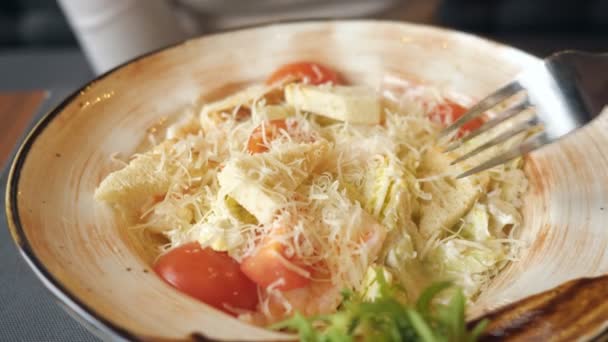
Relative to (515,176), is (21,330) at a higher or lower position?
lower

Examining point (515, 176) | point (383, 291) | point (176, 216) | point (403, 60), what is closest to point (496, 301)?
point (383, 291)

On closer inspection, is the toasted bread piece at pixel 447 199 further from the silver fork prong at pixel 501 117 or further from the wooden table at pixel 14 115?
the wooden table at pixel 14 115

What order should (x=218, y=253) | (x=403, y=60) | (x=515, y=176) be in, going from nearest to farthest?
(x=218, y=253) < (x=515, y=176) < (x=403, y=60)

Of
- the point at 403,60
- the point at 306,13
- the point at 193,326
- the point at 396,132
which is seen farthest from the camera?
the point at 306,13

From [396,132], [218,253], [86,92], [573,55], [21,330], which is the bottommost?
[21,330]

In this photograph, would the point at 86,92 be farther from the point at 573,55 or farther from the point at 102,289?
the point at 573,55

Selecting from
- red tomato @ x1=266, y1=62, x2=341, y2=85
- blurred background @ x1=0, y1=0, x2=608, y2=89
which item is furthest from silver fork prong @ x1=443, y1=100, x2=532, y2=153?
blurred background @ x1=0, y1=0, x2=608, y2=89
